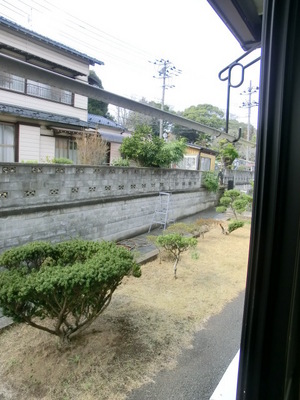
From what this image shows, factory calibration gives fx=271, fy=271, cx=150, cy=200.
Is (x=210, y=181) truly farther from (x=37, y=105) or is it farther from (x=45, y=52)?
(x=45, y=52)

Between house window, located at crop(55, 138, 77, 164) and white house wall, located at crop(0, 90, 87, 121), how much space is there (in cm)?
70

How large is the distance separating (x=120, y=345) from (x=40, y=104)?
20.2ft

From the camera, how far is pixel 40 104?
6.49 meters

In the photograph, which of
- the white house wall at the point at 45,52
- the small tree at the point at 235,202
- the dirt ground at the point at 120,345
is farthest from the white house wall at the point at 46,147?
the dirt ground at the point at 120,345

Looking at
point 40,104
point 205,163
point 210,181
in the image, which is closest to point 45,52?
point 40,104

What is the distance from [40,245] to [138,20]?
5.18 ft

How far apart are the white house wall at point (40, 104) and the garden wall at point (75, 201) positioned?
305 cm

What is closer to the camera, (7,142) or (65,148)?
(7,142)

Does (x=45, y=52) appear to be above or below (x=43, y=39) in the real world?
below

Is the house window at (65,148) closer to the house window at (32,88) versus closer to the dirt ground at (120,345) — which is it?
the house window at (32,88)

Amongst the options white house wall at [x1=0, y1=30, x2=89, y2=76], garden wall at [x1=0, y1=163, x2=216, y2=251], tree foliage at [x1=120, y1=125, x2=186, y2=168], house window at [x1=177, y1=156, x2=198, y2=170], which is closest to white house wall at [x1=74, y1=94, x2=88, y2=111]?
white house wall at [x1=0, y1=30, x2=89, y2=76]

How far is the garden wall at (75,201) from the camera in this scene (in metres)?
2.98

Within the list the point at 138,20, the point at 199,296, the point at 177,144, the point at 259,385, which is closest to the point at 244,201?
the point at 177,144

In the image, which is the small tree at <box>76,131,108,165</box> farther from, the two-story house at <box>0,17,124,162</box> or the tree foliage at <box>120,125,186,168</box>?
the two-story house at <box>0,17,124,162</box>
